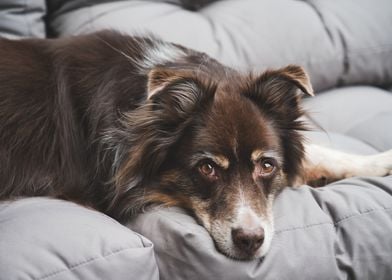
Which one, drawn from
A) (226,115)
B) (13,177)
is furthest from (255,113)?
(13,177)

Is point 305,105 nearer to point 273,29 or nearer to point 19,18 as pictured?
point 273,29

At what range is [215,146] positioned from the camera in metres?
2.09

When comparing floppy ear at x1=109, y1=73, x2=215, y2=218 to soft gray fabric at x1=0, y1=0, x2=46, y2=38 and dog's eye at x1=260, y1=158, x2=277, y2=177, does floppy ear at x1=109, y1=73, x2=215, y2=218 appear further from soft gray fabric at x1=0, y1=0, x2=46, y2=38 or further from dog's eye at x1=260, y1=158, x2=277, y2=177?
soft gray fabric at x1=0, y1=0, x2=46, y2=38

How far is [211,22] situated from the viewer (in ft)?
11.4

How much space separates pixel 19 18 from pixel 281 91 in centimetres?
175

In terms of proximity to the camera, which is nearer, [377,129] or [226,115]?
[226,115]

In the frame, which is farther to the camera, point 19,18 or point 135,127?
point 19,18

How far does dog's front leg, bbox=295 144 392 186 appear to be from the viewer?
2.55m

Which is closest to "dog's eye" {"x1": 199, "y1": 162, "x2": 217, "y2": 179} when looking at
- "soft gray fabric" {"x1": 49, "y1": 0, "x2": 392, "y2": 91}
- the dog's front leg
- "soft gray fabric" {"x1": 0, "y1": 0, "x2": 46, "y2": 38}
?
the dog's front leg

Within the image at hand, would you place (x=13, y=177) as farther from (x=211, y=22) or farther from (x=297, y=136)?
(x=211, y=22)

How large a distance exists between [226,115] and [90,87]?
0.63m

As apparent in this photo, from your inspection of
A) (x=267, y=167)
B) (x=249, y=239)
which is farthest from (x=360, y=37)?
(x=249, y=239)

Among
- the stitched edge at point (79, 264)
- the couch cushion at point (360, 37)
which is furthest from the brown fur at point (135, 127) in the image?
the couch cushion at point (360, 37)

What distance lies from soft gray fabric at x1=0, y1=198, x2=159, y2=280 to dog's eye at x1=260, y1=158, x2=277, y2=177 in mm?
585
